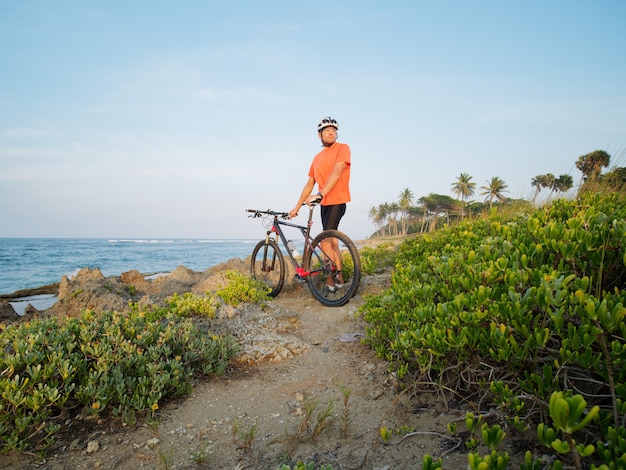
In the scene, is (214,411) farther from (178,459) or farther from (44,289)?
(44,289)

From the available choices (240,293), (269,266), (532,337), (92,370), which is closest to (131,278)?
(269,266)

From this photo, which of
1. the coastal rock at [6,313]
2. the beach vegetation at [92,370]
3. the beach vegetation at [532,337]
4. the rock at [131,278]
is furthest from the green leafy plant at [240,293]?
the rock at [131,278]

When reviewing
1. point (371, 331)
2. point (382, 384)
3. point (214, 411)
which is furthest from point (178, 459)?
point (371, 331)

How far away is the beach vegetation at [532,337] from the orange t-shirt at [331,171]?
2.95m

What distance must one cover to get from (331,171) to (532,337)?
4.59m

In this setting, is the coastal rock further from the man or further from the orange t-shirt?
the orange t-shirt

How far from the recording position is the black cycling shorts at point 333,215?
620cm

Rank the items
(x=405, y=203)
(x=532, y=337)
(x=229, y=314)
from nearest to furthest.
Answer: (x=532, y=337)
(x=229, y=314)
(x=405, y=203)

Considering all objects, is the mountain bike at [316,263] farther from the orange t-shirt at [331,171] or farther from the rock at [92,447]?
the rock at [92,447]

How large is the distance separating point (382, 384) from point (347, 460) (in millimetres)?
1025

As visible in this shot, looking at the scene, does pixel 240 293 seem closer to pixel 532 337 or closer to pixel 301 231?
pixel 301 231

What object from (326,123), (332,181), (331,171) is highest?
(326,123)

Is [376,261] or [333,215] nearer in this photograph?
[333,215]

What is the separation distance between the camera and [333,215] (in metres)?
6.21
